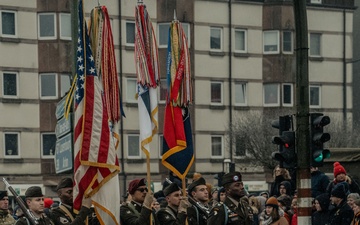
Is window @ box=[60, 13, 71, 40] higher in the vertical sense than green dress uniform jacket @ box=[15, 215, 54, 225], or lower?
higher

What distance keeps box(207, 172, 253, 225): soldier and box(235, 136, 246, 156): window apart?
36.2m

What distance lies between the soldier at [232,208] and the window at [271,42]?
40.6m

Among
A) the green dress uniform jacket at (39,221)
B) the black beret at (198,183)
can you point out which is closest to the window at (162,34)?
the black beret at (198,183)

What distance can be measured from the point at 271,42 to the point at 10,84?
45.4 ft

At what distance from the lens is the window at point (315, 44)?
182 feet

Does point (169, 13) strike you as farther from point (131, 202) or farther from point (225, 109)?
point (131, 202)

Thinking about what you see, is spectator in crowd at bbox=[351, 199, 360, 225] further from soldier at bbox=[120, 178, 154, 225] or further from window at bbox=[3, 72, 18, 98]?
window at bbox=[3, 72, 18, 98]

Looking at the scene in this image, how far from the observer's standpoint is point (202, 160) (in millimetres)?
53031

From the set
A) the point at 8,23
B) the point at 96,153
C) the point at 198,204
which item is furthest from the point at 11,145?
the point at 96,153

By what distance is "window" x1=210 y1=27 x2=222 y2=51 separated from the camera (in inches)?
2089

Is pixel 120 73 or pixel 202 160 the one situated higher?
pixel 120 73

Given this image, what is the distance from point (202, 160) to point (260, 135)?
4.63m

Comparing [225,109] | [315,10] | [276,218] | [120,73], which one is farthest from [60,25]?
[276,218]

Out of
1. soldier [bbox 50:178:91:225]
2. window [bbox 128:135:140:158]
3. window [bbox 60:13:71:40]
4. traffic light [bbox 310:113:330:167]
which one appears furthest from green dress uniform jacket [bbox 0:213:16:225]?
window [bbox 128:135:140:158]
